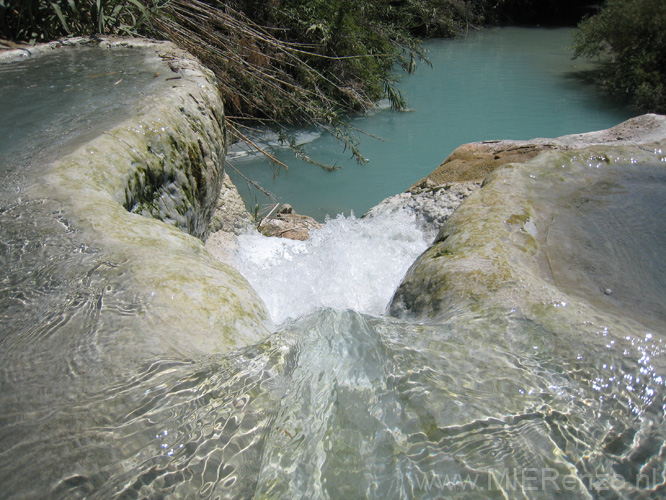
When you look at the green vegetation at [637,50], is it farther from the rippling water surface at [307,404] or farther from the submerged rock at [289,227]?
the rippling water surface at [307,404]

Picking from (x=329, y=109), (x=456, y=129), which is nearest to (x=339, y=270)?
(x=329, y=109)

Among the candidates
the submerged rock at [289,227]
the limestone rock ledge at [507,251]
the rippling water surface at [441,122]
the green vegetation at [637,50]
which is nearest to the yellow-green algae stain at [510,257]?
the limestone rock ledge at [507,251]

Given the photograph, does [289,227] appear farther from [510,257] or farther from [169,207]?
[510,257]

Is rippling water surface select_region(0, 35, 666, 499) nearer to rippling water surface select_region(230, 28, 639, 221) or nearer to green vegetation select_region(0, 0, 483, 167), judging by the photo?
green vegetation select_region(0, 0, 483, 167)

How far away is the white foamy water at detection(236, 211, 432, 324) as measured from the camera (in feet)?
11.5

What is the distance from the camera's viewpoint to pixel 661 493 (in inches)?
49.8

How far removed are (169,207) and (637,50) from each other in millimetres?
12263

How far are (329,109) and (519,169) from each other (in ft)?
15.0

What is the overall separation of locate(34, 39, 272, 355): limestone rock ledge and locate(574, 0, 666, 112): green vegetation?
10.5m

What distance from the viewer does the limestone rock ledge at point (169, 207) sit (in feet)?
5.46

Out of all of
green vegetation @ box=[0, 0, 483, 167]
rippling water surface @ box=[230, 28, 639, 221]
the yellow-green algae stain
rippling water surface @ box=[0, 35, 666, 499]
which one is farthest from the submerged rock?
rippling water surface @ box=[0, 35, 666, 499]

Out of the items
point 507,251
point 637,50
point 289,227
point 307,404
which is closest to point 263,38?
point 289,227

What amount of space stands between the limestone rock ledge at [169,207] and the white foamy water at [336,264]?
27.3 inches

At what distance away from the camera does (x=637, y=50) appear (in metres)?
11.2
